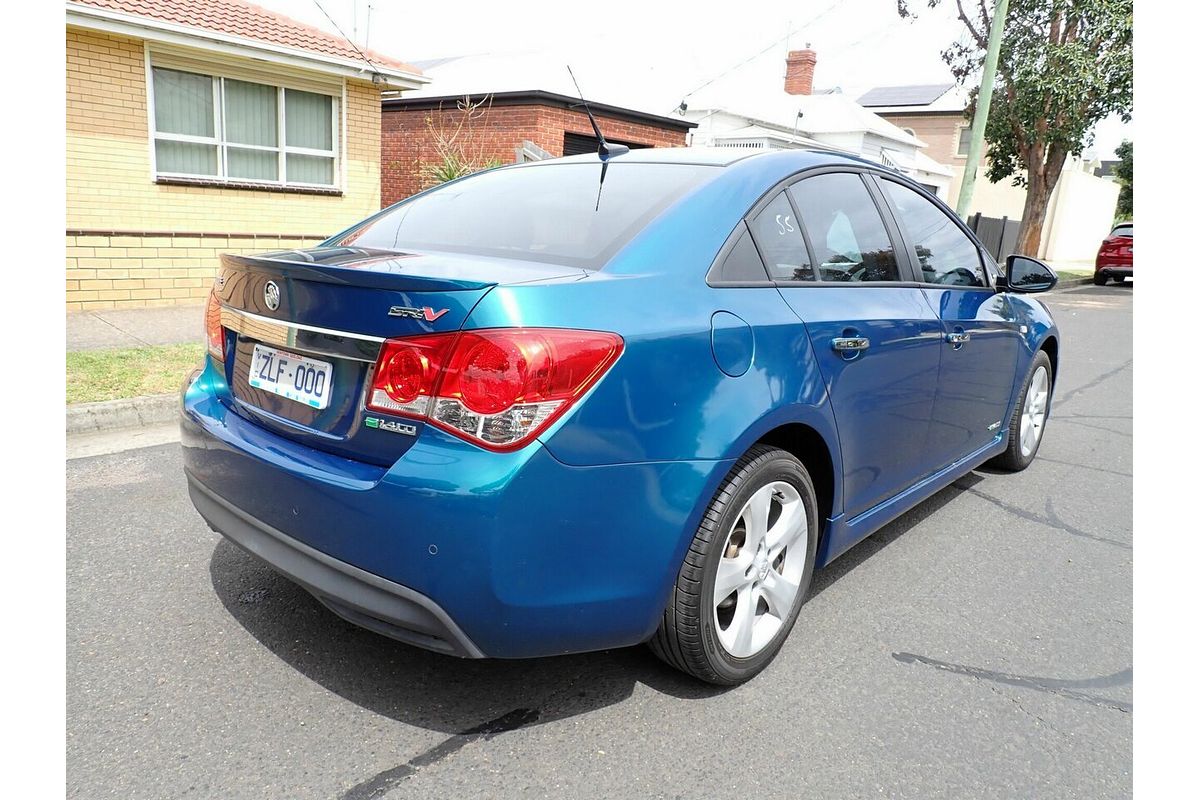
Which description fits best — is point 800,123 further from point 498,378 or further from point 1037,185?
point 498,378

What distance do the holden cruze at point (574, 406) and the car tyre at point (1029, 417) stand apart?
1.89 m

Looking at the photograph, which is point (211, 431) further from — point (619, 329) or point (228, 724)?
point (619, 329)

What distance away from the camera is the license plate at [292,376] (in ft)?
7.70

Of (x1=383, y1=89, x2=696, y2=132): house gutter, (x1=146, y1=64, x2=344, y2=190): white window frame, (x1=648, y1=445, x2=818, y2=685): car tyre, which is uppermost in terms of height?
(x1=383, y1=89, x2=696, y2=132): house gutter

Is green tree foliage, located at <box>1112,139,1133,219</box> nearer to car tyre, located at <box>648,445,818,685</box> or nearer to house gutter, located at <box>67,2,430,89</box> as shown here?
house gutter, located at <box>67,2,430,89</box>

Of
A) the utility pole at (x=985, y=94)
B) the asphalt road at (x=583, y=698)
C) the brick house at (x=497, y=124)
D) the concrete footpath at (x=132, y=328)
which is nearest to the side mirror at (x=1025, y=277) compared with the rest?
the asphalt road at (x=583, y=698)

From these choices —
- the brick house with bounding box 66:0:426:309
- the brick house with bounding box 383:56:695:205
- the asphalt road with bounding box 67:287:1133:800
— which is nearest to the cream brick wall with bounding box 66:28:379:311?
the brick house with bounding box 66:0:426:309

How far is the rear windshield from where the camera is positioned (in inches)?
103

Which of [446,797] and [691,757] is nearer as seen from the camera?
[446,797]

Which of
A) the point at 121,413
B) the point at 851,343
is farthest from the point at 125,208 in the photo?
the point at 851,343

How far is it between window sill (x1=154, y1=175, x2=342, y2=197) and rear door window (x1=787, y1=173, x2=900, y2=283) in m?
9.79

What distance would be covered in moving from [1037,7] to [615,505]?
2273cm
